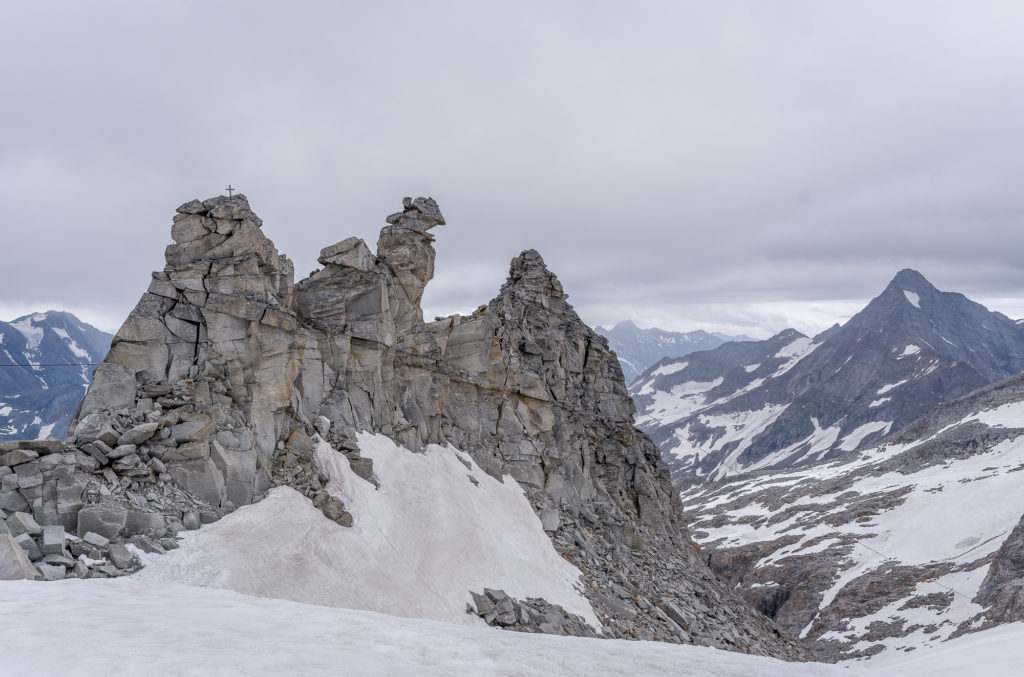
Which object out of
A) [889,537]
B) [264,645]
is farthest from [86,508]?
[889,537]

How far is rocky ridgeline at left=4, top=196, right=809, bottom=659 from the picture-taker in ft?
72.2

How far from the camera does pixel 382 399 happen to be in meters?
33.5

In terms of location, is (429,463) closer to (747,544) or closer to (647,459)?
(647,459)

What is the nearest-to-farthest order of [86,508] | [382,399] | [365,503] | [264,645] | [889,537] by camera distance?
[264,645] < [86,508] < [365,503] < [382,399] < [889,537]

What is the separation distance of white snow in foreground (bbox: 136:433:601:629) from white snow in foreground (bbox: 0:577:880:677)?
444cm

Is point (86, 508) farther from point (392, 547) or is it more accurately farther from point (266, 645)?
point (392, 547)

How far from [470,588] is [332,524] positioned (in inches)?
254

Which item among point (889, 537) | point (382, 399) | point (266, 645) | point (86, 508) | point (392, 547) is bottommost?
point (889, 537)

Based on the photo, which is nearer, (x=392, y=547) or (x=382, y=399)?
(x=392, y=547)

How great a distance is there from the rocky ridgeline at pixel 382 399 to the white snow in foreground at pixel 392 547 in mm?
1106

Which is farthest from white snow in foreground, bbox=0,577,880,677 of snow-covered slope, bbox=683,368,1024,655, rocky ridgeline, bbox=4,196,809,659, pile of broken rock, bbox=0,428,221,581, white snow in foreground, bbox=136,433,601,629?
snow-covered slope, bbox=683,368,1024,655

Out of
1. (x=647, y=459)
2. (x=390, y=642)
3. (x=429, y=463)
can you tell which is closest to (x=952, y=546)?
(x=647, y=459)

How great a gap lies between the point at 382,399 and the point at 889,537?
84192mm

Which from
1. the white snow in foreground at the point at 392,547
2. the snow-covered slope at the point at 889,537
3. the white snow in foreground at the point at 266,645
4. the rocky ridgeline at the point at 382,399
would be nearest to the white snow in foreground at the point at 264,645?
the white snow in foreground at the point at 266,645
